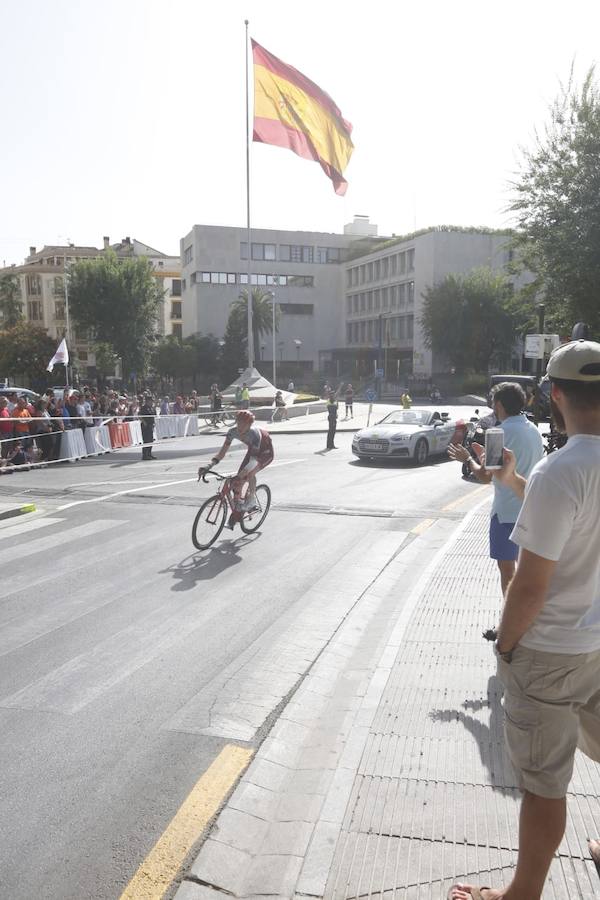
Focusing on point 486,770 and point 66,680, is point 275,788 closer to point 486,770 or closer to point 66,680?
point 486,770

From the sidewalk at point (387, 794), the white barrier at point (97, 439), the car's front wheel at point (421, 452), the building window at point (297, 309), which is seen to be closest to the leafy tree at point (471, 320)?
the building window at point (297, 309)

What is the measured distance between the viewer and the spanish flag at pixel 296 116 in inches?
859

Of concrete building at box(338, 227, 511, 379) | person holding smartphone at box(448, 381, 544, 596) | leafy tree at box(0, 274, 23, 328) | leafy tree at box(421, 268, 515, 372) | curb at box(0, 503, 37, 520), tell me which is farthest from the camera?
leafy tree at box(0, 274, 23, 328)

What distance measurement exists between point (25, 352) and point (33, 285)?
92.9ft

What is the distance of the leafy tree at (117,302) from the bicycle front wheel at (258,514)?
50.4 m

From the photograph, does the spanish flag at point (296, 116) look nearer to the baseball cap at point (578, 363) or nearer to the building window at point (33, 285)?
the baseball cap at point (578, 363)

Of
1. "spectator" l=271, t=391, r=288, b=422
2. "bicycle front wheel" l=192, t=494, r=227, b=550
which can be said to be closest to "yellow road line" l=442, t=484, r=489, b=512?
"bicycle front wheel" l=192, t=494, r=227, b=550

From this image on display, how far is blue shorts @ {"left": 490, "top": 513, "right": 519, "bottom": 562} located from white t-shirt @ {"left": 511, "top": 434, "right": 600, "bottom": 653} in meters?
2.71

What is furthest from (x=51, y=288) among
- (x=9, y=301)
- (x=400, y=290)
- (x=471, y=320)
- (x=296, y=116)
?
(x=296, y=116)

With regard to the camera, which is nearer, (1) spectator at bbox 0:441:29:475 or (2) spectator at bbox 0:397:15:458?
(2) spectator at bbox 0:397:15:458

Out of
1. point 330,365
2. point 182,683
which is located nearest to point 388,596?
point 182,683

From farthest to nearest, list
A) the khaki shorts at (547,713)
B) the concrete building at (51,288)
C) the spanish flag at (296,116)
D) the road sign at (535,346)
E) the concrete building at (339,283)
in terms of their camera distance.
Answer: the concrete building at (51,288), the concrete building at (339,283), the spanish flag at (296,116), the road sign at (535,346), the khaki shorts at (547,713)

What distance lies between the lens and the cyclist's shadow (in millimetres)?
7766

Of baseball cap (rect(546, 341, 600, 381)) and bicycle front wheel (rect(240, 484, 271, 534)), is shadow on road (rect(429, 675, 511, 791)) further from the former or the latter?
bicycle front wheel (rect(240, 484, 271, 534))
